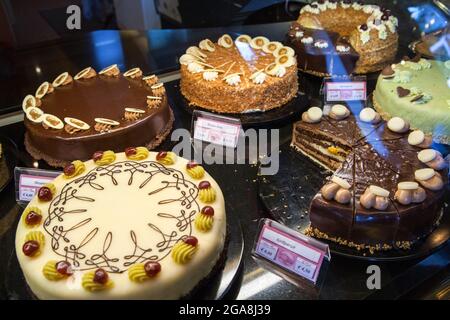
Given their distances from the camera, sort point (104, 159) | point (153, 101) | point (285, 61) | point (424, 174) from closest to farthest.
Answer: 1. point (424, 174)
2. point (104, 159)
3. point (153, 101)
4. point (285, 61)

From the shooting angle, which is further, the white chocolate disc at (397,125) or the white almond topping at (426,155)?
the white chocolate disc at (397,125)

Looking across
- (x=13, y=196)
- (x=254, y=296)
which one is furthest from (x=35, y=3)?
(x=254, y=296)

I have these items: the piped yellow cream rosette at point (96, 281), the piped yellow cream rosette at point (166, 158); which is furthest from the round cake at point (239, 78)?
the piped yellow cream rosette at point (96, 281)

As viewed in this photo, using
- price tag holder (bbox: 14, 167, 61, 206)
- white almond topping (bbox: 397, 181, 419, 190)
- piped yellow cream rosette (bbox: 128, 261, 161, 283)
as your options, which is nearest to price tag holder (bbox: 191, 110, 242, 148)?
price tag holder (bbox: 14, 167, 61, 206)

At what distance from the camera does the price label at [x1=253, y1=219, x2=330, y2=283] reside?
244cm

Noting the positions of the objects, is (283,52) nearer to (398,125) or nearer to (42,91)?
(398,125)

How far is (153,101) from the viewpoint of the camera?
3527 mm

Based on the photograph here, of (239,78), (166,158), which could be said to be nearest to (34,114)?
(166,158)

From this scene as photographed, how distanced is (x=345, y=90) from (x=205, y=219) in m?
2.15

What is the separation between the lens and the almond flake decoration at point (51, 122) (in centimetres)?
325

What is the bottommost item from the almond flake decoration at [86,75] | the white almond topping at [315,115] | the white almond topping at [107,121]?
the white almond topping at [315,115]

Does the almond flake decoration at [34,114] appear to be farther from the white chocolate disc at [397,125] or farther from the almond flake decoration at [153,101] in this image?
the white chocolate disc at [397,125]

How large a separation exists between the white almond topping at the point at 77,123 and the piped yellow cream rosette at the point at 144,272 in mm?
1437

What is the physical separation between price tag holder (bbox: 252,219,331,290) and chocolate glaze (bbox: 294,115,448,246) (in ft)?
0.88
